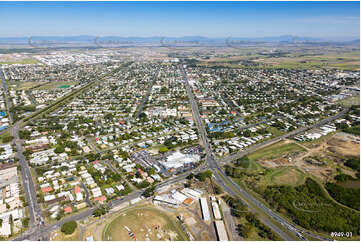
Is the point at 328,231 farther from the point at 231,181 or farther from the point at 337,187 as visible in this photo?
the point at 231,181

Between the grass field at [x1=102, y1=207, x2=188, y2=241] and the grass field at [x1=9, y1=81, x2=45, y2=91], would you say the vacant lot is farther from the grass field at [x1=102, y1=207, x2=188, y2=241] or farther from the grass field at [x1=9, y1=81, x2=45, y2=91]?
the grass field at [x1=9, y1=81, x2=45, y2=91]

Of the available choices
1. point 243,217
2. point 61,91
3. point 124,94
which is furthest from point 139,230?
point 61,91

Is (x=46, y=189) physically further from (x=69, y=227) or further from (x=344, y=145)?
(x=344, y=145)

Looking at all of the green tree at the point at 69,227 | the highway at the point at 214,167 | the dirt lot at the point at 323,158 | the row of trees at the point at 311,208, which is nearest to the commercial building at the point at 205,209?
the highway at the point at 214,167

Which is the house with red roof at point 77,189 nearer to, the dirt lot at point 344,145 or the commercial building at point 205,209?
the commercial building at point 205,209

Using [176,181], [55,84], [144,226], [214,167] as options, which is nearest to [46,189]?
[144,226]

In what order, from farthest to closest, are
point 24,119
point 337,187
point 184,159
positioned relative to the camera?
point 24,119, point 184,159, point 337,187
